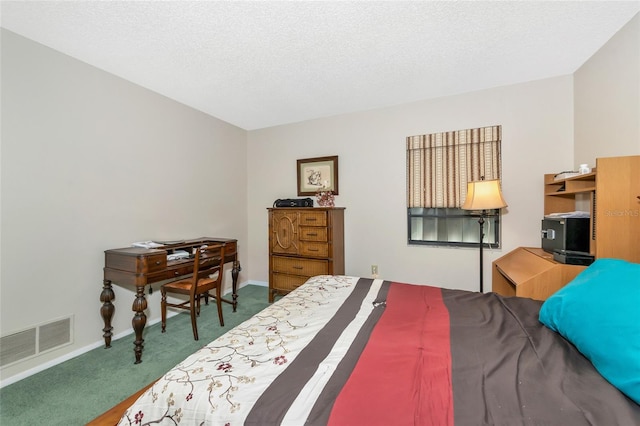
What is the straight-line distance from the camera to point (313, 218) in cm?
328

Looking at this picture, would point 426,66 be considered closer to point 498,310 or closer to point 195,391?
point 498,310

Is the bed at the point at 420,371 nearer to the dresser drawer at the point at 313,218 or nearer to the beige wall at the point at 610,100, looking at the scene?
the beige wall at the point at 610,100

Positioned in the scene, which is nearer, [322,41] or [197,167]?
[322,41]

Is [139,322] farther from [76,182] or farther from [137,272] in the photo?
[76,182]

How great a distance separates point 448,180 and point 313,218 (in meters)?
1.69

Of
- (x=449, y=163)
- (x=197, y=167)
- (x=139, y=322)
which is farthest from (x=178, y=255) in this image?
(x=449, y=163)

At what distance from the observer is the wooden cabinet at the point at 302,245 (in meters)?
3.22

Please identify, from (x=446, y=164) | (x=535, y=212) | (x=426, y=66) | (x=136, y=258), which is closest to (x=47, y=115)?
(x=136, y=258)

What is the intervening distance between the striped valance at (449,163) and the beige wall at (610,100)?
26.1 inches

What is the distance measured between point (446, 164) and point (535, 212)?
1.03 m

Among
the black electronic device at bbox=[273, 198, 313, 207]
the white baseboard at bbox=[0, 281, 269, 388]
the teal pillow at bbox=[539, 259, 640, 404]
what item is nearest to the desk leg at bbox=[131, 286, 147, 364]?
the white baseboard at bbox=[0, 281, 269, 388]

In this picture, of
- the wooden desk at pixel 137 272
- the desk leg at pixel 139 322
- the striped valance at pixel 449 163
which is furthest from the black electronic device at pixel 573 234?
the desk leg at pixel 139 322

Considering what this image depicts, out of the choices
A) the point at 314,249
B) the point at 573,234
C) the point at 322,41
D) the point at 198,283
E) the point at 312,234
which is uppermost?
the point at 322,41

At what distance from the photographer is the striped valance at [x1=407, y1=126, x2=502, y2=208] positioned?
2.87 meters
